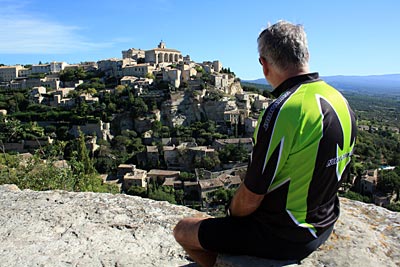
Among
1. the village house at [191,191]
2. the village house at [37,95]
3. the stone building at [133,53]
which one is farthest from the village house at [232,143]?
the stone building at [133,53]

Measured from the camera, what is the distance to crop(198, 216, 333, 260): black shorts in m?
1.89

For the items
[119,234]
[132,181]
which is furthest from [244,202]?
[132,181]

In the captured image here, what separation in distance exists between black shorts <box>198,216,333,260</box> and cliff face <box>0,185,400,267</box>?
78 millimetres

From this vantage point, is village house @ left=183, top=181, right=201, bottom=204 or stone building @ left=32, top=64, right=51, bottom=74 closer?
village house @ left=183, top=181, right=201, bottom=204

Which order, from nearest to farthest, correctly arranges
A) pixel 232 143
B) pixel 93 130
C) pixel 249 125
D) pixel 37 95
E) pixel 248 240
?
pixel 248 240 → pixel 232 143 → pixel 93 130 → pixel 249 125 → pixel 37 95

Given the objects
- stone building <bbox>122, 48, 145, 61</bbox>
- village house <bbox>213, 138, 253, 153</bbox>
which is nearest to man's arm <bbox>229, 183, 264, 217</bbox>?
village house <bbox>213, 138, 253, 153</bbox>

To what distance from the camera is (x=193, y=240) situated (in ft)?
7.04

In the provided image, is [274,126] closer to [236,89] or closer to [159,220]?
[159,220]

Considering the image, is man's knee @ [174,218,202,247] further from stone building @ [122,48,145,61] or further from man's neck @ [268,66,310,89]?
stone building @ [122,48,145,61]

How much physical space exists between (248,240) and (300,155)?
58cm

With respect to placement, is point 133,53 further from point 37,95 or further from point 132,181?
point 132,181

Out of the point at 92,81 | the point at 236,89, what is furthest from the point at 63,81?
the point at 236,89

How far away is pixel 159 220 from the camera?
3.76m

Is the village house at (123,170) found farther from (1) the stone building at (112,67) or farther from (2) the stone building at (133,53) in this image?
(2) the stone building at (133,53)
